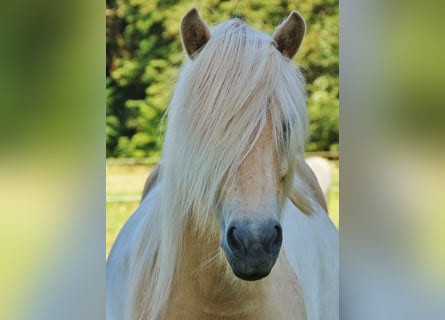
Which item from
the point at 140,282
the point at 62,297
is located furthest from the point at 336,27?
the point at 62,297

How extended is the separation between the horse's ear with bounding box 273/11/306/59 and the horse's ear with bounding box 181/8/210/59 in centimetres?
16

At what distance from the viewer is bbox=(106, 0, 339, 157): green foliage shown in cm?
136

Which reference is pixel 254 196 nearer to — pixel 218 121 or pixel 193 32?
pixel 218 121

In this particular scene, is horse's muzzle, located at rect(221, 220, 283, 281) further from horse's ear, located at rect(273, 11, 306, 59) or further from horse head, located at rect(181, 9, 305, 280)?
horse's ear, located at rect(273, 11, 306, 59)

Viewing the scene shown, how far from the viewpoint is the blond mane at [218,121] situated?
1094 millimetres

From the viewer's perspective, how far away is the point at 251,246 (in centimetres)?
102

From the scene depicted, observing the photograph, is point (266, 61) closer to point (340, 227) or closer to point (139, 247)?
point (139, 247)

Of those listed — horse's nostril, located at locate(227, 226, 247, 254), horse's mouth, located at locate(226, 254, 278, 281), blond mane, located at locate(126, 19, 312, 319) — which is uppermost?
blond mane, located at locate(126, 19, 312, 319)

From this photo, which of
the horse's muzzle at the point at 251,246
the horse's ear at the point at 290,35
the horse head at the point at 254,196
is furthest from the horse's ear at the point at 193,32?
the horse's muzzle at the point at 251,246

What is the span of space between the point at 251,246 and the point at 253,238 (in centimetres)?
2

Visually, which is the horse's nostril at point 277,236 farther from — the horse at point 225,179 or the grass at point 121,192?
the grass at point 121,192

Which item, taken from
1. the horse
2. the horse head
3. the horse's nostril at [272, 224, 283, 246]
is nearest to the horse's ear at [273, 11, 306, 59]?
the horse

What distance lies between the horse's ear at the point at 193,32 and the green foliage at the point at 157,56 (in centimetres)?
17

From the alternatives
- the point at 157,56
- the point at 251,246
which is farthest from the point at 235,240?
the point at 157,56
